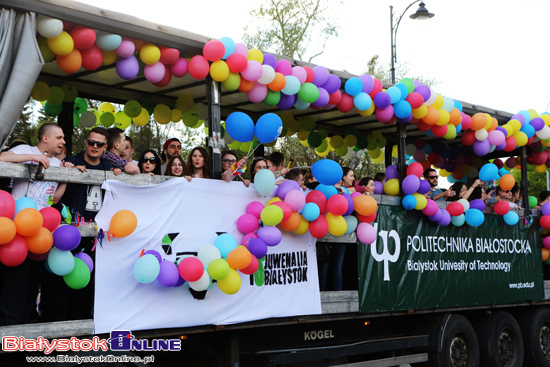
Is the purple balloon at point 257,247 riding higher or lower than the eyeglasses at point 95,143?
lower

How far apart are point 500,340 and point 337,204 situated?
13.8ft

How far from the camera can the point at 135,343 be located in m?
5.06

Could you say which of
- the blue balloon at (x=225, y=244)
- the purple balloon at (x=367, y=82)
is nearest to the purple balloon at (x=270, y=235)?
the blue balloon at (x=225, y=244)

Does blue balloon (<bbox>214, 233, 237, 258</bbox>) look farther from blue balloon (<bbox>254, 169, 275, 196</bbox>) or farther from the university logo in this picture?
the university logo

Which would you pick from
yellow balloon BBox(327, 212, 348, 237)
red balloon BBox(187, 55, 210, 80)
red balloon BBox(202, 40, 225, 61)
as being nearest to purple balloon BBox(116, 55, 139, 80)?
red balloon BBox(187, 55, 210, 80)

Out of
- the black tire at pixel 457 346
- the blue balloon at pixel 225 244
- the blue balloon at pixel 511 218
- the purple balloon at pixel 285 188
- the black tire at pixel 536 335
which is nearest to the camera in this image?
the blue balloon at pixel 225 244

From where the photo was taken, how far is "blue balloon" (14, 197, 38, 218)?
4.31 meters

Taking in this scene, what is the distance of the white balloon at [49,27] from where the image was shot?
4836 millimetres

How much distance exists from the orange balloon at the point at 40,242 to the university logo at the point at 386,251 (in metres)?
4.15

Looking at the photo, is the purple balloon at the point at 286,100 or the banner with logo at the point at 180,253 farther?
the purple balloon at the point at 286,100

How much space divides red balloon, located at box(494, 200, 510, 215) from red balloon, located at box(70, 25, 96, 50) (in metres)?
6.39

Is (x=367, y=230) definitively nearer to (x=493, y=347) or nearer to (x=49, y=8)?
(x=493, y=347)

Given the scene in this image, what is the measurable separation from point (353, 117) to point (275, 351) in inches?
158

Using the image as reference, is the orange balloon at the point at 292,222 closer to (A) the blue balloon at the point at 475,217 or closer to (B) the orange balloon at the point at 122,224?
(B) the orange balloon at the point at 122,224
